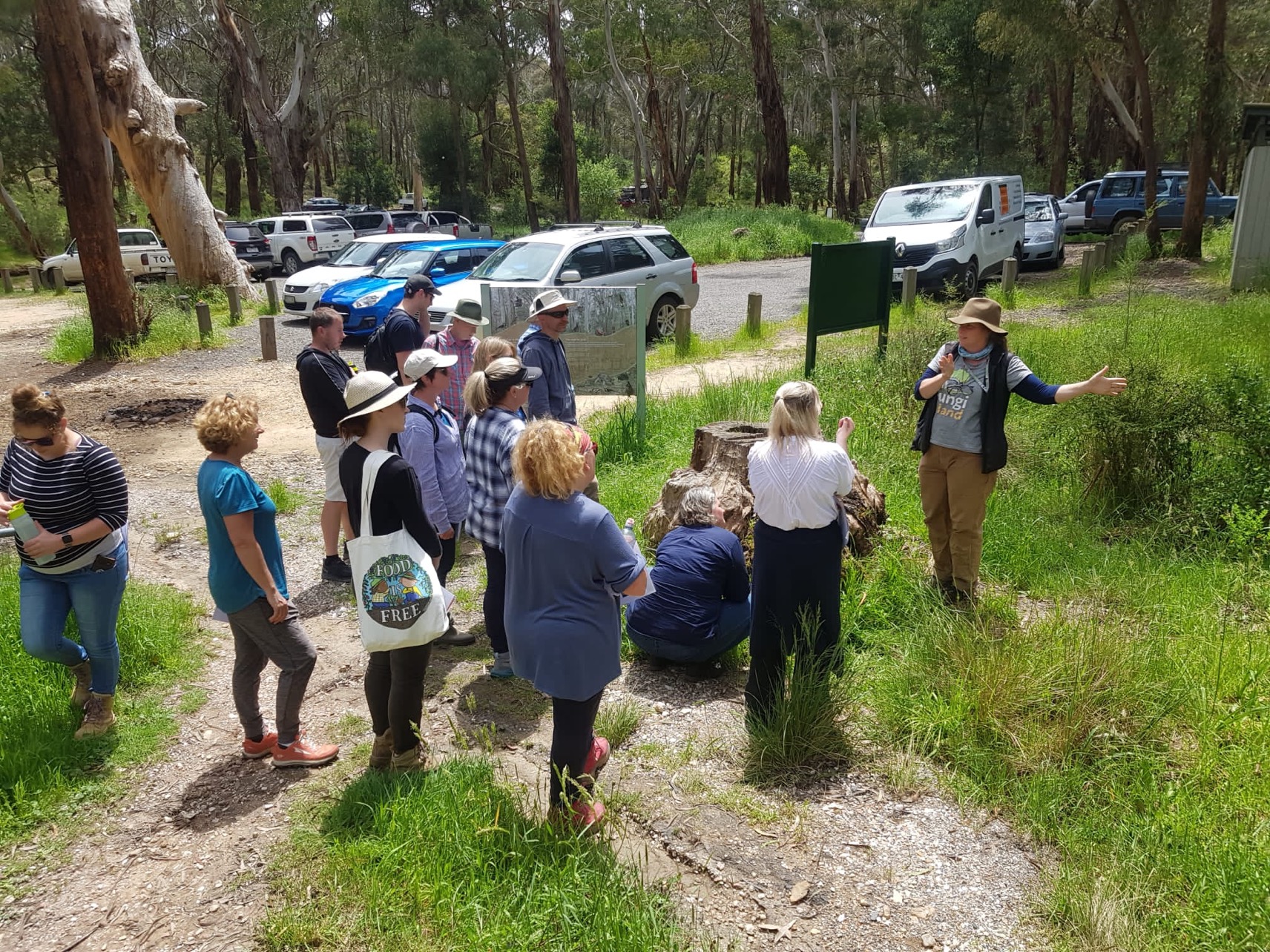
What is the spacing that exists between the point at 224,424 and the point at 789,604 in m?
2.56

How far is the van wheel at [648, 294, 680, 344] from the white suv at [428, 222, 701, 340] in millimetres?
11

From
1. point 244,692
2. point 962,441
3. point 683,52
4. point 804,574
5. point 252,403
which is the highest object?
point 683,52

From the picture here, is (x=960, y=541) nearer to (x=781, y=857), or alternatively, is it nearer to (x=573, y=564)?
(x=781, y=857)

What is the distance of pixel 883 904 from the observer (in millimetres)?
3305

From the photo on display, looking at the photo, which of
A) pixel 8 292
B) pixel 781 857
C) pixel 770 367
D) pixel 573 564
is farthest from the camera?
pixel 8 292

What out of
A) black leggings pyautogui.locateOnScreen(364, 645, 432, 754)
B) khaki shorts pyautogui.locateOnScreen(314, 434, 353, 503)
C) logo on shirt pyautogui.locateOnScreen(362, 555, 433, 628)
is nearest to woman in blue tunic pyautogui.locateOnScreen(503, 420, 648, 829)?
logo on shirt pyautogui.locateOnScreen(362, 555, 433, 628)

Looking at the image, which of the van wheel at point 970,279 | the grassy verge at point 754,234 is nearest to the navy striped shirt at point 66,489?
the van wheel at point 970,279

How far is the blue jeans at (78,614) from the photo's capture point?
13.8 ft

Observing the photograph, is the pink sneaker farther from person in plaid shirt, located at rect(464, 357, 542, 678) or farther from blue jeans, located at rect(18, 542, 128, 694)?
person in plaid shirt, located at rect(464, 357, 542, 678)

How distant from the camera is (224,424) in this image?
3877mm

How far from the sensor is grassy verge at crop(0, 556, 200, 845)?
3.96 meters

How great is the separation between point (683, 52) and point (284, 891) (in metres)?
40.6

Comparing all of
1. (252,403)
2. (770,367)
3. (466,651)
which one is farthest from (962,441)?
(770,367)

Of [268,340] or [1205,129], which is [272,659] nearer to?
[268,340]
